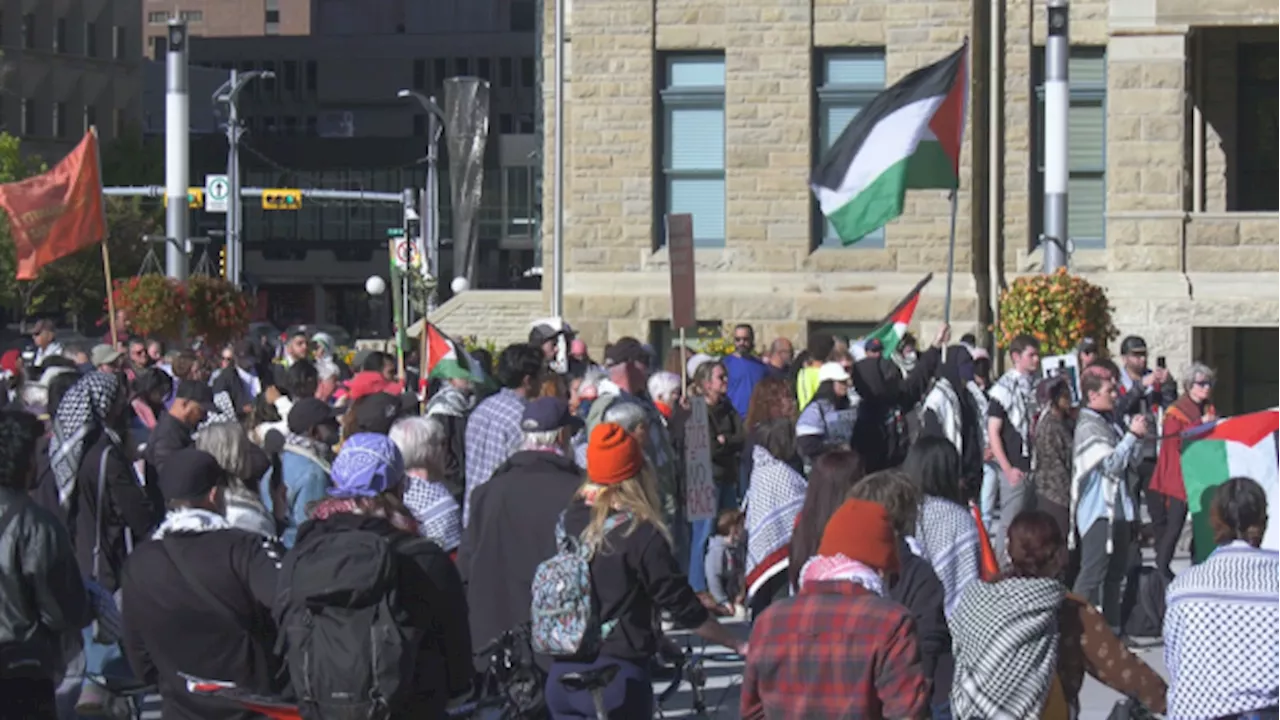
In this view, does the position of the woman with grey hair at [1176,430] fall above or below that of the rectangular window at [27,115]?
below

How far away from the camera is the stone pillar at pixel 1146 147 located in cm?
2506

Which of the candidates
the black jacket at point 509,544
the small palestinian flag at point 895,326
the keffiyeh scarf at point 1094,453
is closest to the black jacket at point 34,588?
the black jacket at point 509,544

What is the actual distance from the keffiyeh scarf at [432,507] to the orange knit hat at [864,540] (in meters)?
3.26

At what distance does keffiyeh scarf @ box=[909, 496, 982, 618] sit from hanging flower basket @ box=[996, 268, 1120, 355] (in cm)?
1289

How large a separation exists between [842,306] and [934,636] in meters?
18.3

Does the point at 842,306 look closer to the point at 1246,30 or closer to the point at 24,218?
the point at 1246,30

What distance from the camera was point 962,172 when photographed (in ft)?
83.6

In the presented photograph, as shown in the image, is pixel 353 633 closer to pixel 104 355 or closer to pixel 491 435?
pixel 491 435

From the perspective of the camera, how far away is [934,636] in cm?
774

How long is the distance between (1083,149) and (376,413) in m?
16.0

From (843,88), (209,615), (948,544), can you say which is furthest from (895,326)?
(209,615)

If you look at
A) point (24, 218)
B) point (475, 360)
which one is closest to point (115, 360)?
point (475, 360)

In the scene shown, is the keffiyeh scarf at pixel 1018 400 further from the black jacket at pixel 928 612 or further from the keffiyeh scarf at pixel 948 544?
the black jacket at pixel 928 612

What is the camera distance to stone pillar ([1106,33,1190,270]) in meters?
25.1
